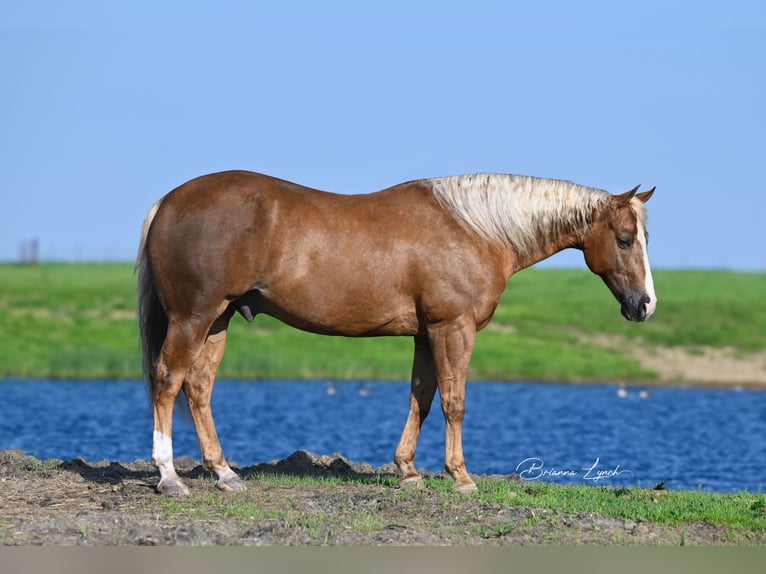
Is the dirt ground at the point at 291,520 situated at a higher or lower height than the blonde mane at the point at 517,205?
lower

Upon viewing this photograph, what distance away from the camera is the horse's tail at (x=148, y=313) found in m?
9.24

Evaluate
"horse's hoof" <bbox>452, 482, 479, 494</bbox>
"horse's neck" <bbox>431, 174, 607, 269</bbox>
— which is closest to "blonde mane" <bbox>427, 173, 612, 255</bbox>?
"horse's neck" <bbox>431, 174, 607, 269</bbox>

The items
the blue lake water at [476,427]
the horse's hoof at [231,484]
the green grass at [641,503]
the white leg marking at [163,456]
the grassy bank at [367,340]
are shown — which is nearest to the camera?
the green grass at [641,503]

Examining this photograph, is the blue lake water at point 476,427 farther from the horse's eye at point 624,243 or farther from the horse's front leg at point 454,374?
the horse's eye at point 624,243

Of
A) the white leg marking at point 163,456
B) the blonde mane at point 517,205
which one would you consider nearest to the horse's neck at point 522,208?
the blonde mane at point 517,205

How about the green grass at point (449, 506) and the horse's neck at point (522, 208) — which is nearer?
the green grass at point (449, 506)

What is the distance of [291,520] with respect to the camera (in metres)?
7.83

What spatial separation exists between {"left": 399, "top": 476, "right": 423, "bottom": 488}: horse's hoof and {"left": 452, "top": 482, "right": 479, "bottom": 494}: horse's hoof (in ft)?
1.02

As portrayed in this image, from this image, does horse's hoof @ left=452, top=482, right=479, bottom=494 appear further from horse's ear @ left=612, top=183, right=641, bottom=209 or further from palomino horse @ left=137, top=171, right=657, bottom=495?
horse's ear @ left=612, top=183, right=641, bottom=209

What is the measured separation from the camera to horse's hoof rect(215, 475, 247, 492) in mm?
9078

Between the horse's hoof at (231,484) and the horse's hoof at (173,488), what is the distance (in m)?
0.33

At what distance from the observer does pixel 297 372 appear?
127ft

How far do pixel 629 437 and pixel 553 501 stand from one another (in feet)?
55.3

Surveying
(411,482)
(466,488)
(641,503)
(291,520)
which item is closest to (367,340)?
(411,482)
